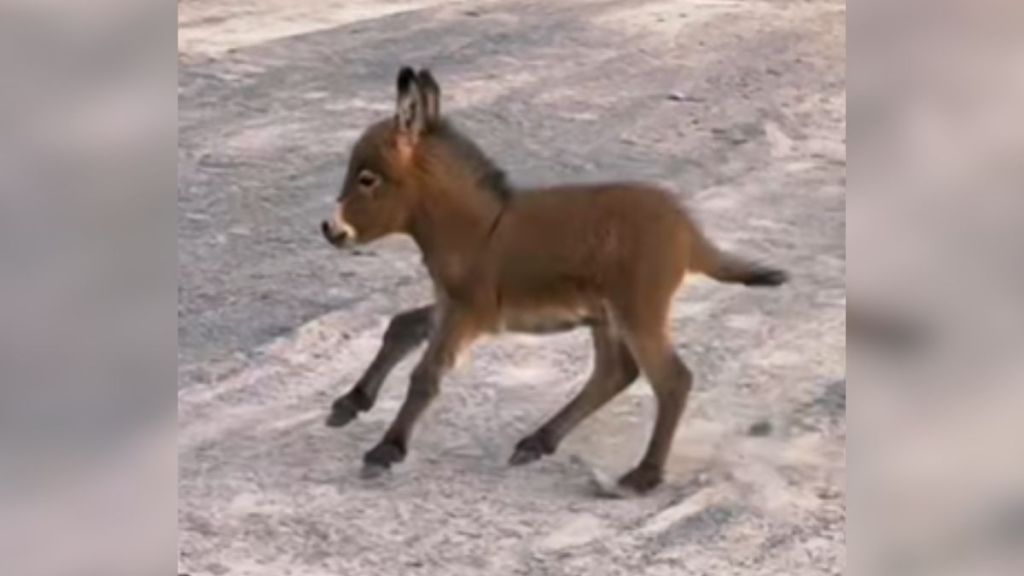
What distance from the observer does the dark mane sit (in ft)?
5.20

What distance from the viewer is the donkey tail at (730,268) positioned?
5.07 feet

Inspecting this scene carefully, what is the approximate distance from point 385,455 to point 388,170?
0.99ft

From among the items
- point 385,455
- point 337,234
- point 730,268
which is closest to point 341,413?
point 385,455

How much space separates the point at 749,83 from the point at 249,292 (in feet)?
1.87

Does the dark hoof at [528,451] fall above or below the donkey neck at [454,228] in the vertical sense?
below

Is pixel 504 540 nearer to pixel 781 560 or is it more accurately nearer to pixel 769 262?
pixel 781 560

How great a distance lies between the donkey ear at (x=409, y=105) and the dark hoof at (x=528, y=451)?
1.14 feet

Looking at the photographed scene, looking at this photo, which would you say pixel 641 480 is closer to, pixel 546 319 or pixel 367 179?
pixel 546 319

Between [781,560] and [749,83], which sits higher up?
[749,83]

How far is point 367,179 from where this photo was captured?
1.59 metres

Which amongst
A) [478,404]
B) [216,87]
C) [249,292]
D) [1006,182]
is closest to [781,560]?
[478,404]

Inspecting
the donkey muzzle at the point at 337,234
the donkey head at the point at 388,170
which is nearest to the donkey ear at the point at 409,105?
the donkey head at the point at 388,170

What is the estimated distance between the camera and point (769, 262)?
1.55 metres

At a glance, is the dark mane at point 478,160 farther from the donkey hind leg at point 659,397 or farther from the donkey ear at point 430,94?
the donkey hind leg at point 659,397
